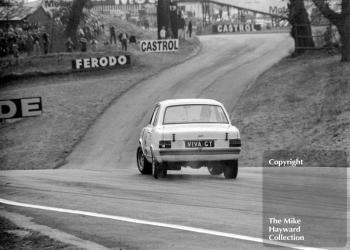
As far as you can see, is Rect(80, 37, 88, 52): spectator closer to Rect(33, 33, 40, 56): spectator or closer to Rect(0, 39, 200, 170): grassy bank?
Rect(33, 33, 40, 56): spectator

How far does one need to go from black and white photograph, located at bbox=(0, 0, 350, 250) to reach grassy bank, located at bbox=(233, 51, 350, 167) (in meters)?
0.10

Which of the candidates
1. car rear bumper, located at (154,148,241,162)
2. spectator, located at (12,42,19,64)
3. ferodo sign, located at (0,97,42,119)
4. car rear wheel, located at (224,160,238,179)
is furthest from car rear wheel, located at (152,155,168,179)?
spectator, located at (12,42,19,64)

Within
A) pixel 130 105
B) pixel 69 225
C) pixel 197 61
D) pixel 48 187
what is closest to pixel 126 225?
pixel 69 225

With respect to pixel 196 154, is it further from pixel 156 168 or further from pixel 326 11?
pixel 326 11

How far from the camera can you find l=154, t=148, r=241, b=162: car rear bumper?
13.8 m

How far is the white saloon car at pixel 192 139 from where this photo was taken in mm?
13812

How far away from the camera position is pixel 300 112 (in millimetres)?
29906

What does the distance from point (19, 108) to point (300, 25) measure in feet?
48.8

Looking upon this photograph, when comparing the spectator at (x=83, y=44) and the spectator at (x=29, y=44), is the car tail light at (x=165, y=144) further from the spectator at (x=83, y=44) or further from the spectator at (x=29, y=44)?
the spectator at (x=83, y=44)

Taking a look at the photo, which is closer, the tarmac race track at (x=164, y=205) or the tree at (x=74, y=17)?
the tarmac race track at (x=164, y=205)

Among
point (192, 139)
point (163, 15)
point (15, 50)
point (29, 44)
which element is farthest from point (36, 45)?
point (192, 139)

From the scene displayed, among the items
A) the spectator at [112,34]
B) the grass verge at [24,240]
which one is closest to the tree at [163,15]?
the spectator at [112,34]

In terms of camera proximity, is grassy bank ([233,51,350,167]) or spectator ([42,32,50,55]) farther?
spectator ([42,32,50,55])

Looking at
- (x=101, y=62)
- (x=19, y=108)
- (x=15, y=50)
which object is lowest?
(x=19, y=108)
